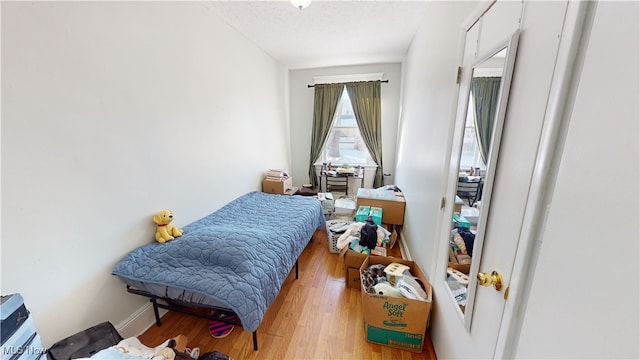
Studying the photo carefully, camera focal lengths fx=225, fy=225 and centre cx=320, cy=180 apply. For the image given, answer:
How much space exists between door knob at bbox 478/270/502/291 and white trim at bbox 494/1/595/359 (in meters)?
0.05

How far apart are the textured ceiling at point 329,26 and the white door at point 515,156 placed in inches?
64.8

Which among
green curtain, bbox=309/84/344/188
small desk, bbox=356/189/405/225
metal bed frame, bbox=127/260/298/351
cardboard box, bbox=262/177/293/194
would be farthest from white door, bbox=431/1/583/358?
green curtain, bbox=309/84/344/188

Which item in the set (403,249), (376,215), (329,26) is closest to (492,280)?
(376,215)

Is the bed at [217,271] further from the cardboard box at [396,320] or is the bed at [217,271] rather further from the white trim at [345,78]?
the white trim at [345,78]

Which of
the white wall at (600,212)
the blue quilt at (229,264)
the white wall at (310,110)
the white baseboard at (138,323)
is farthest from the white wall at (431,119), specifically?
the white baseboard at (138,323)

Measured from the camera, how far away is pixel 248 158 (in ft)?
10.3

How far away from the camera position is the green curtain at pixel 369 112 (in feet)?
12.9

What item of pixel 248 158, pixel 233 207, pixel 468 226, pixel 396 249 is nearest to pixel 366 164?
pixel 396 249

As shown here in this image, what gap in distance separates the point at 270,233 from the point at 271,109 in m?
2.51

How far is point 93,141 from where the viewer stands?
1.37 m

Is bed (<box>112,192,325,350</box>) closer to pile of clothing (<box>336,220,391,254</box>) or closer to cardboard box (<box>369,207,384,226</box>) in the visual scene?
pile of clothing (<box>336,220,391,254</box>)

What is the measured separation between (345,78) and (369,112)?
741 millimetres

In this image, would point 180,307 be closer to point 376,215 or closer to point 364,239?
point 364,239

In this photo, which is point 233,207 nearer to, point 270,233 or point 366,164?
point 270,233
